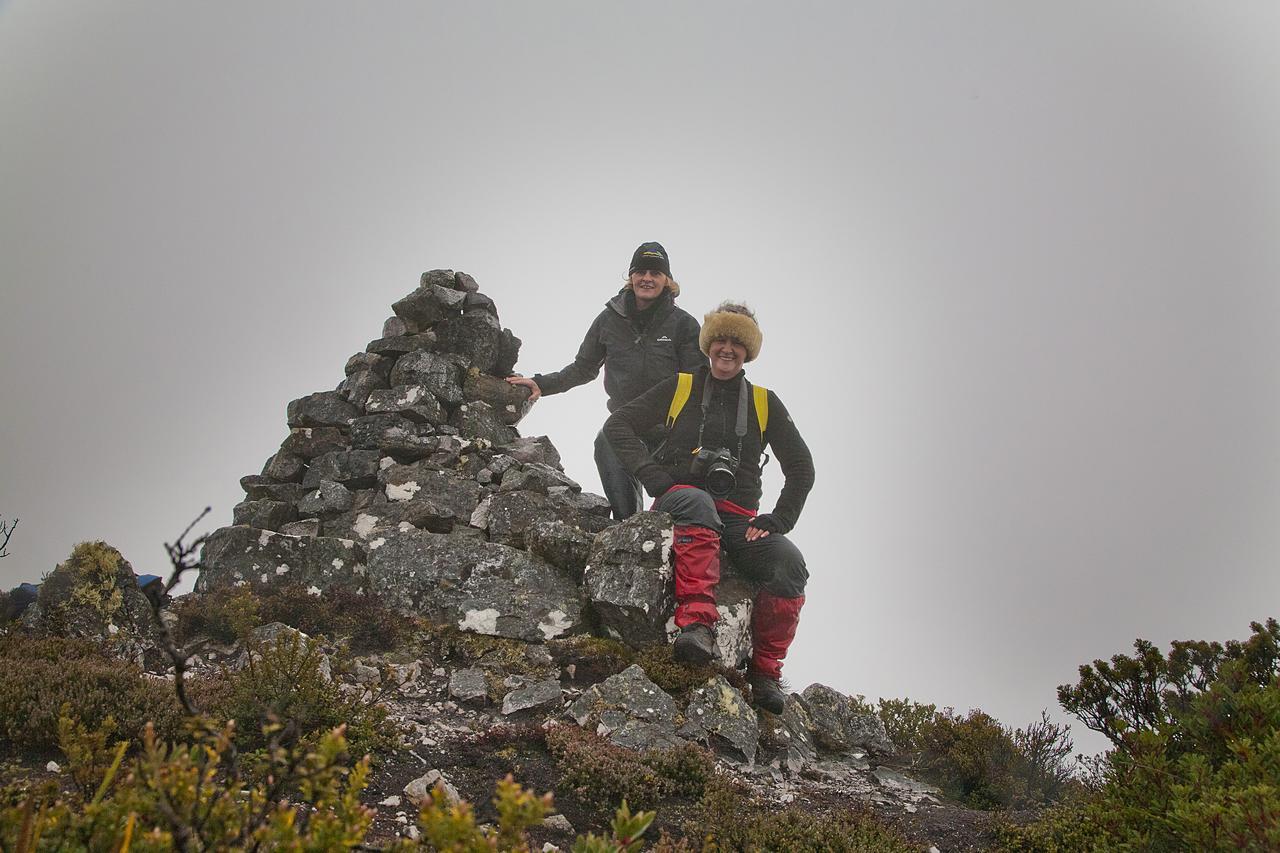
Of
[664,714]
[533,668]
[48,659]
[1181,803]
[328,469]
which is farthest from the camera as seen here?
[328,469]

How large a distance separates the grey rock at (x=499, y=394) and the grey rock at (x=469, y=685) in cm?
517

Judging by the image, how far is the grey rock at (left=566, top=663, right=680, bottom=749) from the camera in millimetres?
6387

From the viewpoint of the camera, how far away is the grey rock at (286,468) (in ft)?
36.8

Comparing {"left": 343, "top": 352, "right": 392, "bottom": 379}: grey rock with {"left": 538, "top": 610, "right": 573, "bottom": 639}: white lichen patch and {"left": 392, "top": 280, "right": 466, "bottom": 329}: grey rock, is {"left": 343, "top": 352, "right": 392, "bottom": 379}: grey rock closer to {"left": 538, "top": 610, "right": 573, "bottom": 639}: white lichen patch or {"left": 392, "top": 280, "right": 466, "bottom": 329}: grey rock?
{"left": 392, "top": 280, "right": 466, "bottom": 329}: grey rock

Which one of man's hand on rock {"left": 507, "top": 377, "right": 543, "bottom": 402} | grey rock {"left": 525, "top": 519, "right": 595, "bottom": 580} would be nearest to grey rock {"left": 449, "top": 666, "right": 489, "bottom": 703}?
grey rock {"left": 525, "top": 519, "right": 595, "bottom": 580}

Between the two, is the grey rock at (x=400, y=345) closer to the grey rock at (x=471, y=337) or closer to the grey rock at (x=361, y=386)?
the grey rock at (x=471, y=337)

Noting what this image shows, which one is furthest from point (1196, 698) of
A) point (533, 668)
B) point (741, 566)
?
point (533, 668)

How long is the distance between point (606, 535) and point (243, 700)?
3998mm

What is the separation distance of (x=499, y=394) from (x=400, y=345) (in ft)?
5.62

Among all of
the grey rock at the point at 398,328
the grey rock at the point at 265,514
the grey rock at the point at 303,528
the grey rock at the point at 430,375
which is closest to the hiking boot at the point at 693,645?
the grey rock at the point at 303,528

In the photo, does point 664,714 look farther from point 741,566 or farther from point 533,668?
point 741,566

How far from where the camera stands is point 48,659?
6.17 m

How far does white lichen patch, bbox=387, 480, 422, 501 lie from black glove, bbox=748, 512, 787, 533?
4.65 m

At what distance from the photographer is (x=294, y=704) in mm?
5461
